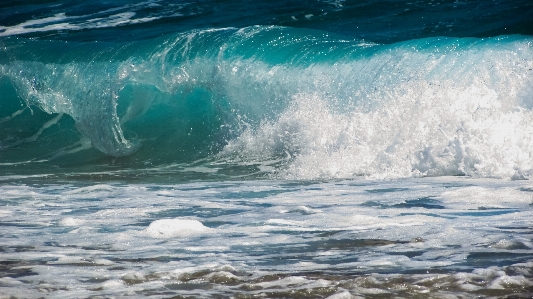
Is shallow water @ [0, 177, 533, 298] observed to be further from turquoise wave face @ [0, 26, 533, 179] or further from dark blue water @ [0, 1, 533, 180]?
dark blue water @ [0, 1, 533, 180]

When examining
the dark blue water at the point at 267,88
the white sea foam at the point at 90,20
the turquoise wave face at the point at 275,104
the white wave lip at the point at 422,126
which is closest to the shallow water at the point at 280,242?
the white wave lip at the point at 422,126

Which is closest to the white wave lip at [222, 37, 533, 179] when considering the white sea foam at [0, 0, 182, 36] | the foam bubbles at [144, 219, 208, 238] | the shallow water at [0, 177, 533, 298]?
the shallow water at [0, 177, 533, 298]

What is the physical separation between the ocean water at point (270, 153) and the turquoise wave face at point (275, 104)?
27 millimetres

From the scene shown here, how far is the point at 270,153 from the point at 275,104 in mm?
1070

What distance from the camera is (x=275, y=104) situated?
878 cm

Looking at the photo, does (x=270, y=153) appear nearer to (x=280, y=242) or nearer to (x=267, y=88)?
(x=267, y=88)

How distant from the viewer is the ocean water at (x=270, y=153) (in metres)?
3.33

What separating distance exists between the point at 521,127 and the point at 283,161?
7.88 ft

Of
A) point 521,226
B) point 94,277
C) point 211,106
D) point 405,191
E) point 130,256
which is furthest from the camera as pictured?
point 211,106

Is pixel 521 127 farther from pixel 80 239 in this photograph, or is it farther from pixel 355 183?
pixel 80 239

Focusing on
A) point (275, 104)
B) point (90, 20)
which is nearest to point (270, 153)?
point (275, 104)

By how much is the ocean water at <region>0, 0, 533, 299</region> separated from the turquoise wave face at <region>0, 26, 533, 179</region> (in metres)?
0.03

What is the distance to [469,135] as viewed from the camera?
20.8 feet

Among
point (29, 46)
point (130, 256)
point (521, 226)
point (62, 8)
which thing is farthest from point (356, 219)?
point (62, 8)
